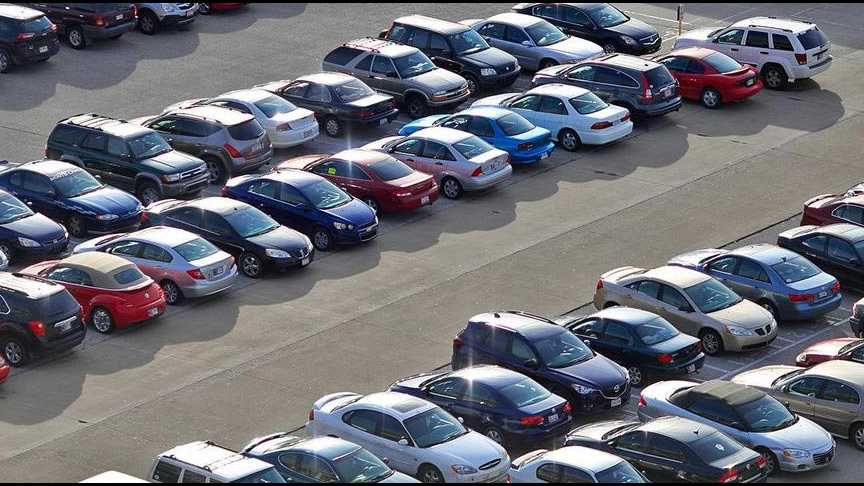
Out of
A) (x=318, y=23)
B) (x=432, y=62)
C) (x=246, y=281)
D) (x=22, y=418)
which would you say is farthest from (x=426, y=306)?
(x=318, y=23)

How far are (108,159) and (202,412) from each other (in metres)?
11.4

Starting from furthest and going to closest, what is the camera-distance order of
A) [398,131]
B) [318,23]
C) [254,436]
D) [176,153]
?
1. [318,23]
2. [398,131]
3. [176,153]
4. [254,436]

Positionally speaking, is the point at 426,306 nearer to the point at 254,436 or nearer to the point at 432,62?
the point at 254,436

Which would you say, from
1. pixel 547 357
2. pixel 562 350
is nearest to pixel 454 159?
pixel 562 350

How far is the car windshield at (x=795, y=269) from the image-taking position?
34.5 meters

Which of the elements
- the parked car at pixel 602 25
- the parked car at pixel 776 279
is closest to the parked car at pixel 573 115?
the parked car at pixel 602 25

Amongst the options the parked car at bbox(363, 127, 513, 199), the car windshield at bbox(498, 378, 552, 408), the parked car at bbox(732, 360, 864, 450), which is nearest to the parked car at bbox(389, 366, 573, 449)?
the car windshield at bbox(498, 378, 552, 408)

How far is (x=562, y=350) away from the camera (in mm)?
30469

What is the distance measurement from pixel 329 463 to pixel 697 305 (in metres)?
10.0

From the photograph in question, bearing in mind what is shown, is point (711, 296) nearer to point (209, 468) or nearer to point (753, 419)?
point (753, 419)

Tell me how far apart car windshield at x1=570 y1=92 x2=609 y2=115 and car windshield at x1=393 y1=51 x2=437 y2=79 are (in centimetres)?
457

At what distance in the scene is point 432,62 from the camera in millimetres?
47531

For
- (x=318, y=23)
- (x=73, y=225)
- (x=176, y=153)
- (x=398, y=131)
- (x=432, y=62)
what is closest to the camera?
(x=73, y=225)

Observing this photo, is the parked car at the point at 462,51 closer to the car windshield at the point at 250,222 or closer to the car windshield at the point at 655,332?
the car windshield at the point at 250,222
